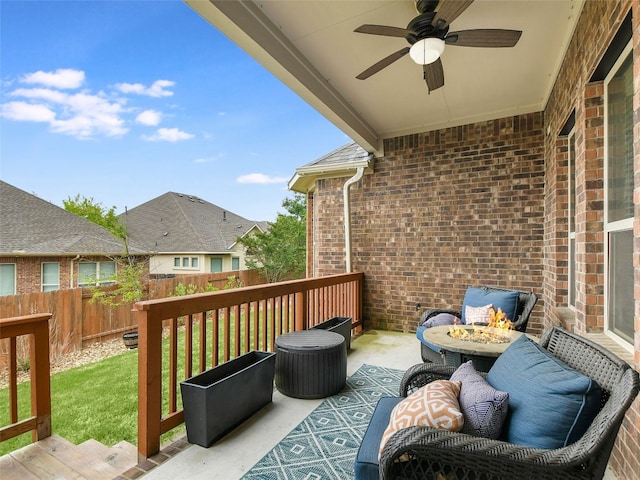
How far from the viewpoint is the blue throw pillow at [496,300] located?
3621 millimetres

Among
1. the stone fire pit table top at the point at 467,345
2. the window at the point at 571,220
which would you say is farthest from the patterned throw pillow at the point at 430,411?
the window at the point at 571,220

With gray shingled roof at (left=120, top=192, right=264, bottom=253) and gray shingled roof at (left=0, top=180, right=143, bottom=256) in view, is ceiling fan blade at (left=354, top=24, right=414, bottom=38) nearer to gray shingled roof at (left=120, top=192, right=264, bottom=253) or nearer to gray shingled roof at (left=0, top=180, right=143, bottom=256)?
gray shingled roof at (left=0, top=180, right=143, bottom=256)

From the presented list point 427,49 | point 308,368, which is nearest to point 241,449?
point 308,368

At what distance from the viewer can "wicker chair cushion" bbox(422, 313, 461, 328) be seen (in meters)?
3.74

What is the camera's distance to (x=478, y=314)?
12.0 feet

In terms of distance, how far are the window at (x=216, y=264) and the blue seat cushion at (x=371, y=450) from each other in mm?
14356

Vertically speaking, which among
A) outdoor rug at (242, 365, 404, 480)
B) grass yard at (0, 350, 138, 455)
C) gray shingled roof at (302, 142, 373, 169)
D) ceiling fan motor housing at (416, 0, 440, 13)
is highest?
ceiling fan motor housing at (416, 0, 440, 13)

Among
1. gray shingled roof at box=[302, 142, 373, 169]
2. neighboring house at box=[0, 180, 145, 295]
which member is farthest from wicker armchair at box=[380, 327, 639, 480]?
neighboring house at box=[0, 180, 145, 295]

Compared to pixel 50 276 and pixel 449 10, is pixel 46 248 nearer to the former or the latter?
pixel 50 276

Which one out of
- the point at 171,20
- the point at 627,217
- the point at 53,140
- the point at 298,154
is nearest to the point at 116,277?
the point at 171,20

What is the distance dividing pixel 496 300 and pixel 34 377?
13.8ft

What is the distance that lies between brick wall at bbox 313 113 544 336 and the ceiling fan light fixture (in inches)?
104

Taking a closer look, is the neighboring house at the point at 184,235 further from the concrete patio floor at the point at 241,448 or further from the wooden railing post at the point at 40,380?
the concrete patio floor at the point at 241,448

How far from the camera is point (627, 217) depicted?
7.10 feet
